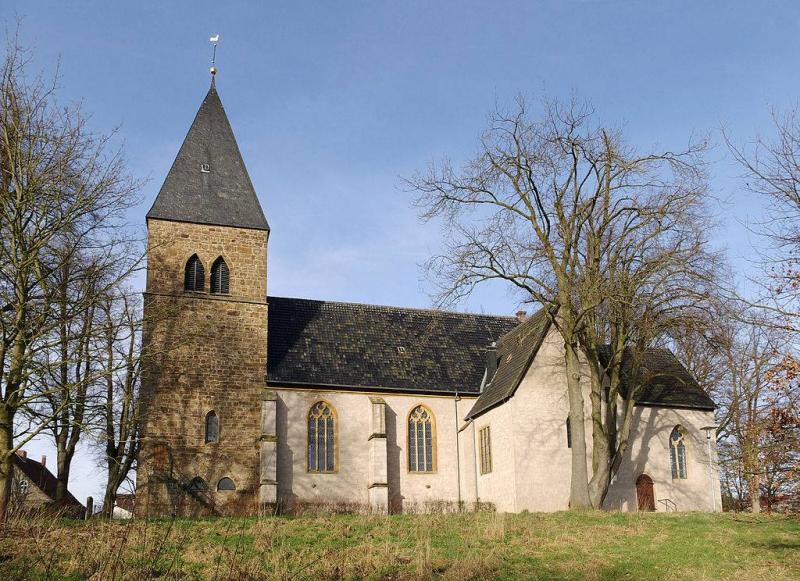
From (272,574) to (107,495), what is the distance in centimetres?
2052

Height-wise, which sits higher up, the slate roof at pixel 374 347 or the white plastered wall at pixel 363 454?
the slate roof at pixel 374 347

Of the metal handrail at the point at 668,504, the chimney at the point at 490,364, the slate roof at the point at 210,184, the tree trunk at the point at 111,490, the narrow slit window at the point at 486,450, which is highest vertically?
the slate roof at the point at 210,184

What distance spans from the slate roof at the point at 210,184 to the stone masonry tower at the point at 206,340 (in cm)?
4

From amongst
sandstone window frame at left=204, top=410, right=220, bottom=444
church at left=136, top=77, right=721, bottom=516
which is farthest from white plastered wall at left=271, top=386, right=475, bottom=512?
sandstone window frame at left=204, top=410, right=220, bottom=444

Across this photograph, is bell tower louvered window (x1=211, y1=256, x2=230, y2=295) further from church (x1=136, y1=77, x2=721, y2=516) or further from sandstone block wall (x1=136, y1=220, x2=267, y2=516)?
sandstone block wall (x1=136, y1=220, x2=267, y2=516)

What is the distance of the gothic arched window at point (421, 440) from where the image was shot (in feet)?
102

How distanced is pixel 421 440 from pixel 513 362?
15.8 feet

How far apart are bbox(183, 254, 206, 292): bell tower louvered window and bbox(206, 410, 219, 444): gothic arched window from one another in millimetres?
4765

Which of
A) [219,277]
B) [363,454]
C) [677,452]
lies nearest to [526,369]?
[363,454]

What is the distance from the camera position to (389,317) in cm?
3534

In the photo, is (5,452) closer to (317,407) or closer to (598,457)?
(317,407)

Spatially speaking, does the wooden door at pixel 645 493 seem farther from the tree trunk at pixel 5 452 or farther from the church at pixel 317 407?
the tree trunk at pixel 5 452

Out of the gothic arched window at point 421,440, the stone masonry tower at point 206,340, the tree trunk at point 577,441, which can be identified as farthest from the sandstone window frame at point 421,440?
the tree trunk at point 577,441

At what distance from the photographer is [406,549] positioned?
1513 cm
